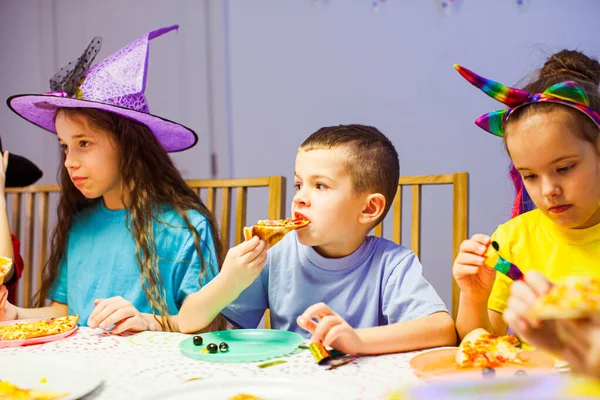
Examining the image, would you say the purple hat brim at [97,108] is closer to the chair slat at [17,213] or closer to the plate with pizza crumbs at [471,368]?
the chair slat at [17,213]

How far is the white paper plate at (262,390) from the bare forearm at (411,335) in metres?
0.17

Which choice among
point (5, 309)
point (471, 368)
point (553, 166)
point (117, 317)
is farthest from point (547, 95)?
point (5, 309)

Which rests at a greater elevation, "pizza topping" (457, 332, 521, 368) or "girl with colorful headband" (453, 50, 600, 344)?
"girl with colorful headband" (453, 50, 600, 344)

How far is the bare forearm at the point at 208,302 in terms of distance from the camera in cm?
112

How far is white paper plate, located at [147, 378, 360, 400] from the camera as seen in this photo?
2.28 feet

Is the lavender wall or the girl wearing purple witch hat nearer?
the girl wearing purple witch hat

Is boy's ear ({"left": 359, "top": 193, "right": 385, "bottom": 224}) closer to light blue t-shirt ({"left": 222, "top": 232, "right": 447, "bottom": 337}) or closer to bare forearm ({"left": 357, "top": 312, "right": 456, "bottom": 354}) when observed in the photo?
light blue t-shirt ({"left": 222, "top": 232, "right": 447, "bottom": 337})

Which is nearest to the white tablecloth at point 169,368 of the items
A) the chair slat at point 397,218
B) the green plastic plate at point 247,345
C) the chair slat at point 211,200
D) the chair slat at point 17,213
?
the green plastic plate at point 247,345

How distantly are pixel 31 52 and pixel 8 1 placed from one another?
345 mm

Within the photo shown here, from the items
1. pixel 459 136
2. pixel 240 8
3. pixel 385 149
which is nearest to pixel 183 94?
pixel 240 8

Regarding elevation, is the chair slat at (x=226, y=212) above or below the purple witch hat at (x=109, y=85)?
below

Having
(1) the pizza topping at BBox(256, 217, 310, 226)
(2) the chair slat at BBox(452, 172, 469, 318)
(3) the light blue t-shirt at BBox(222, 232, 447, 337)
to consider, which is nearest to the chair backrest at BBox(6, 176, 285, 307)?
(3) the light blue t-shirt at BBox(222, 232, 447, 337)

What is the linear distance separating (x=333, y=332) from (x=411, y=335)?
0.54ft

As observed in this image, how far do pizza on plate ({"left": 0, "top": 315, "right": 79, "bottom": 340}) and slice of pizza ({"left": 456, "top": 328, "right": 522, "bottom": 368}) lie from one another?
30.2 inches
